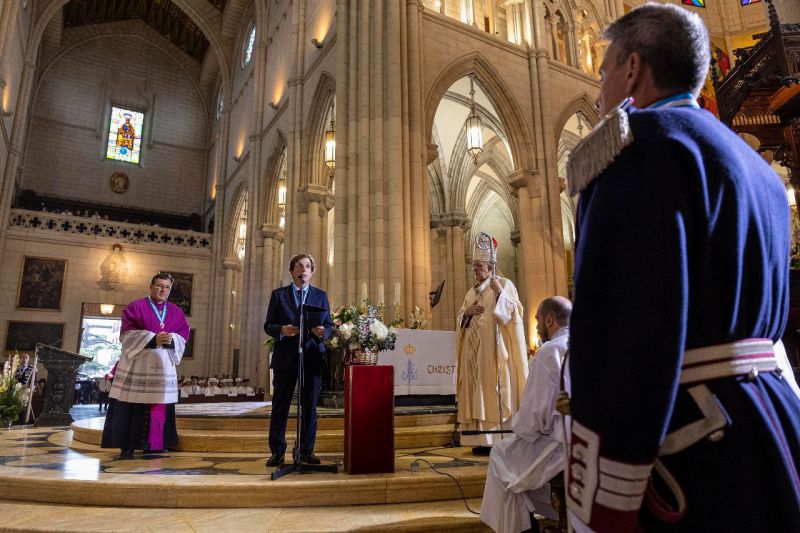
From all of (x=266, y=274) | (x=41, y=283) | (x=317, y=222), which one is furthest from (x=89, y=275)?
(x=317, y=222)

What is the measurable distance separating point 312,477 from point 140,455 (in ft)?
6.53

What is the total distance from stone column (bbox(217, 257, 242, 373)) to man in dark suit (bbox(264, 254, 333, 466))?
15.5 m

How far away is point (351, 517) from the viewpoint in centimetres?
281

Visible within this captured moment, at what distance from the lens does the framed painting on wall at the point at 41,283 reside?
17062mm

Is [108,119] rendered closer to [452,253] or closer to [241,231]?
[241,231]

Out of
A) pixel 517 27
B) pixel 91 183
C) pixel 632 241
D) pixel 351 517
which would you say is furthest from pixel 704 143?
pixel 91 183

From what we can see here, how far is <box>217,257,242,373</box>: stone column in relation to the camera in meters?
18.7

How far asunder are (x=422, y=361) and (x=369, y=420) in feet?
11.9

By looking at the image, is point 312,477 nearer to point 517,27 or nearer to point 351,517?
point 351,517

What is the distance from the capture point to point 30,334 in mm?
16891

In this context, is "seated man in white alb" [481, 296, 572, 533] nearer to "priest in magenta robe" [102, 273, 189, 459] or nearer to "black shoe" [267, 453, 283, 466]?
"black shoe" [267, 453, 283, 466]

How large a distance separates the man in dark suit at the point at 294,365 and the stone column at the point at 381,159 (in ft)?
16.1

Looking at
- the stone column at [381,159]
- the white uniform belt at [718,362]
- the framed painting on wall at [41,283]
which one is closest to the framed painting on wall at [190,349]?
the framed painting on wall at [41,283]

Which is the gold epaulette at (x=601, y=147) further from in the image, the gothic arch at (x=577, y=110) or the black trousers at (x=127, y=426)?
the gothic arch at (x=577, y=110)
